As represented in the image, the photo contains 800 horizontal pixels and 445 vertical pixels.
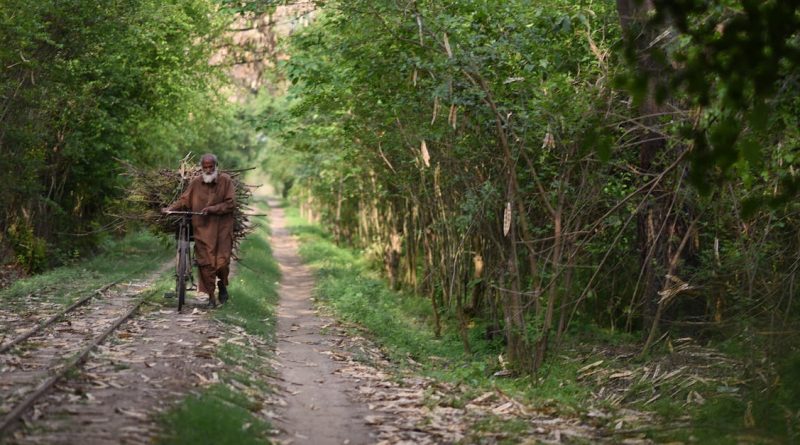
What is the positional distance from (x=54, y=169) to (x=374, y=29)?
→ 14.1 m

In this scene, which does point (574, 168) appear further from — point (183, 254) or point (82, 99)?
point (82, 99)

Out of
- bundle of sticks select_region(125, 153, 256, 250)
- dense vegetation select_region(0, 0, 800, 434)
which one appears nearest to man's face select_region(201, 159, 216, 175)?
bundle of sticks select_region(125, 153, 256, 250)

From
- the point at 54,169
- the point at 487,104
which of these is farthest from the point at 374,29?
the point at 54,169

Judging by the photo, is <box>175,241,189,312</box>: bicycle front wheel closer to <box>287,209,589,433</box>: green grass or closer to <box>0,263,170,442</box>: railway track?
<box>0,263,170,442</box>: railway track

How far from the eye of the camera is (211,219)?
14.8m

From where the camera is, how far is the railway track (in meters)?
8.06

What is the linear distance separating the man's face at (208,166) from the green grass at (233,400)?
6.83 feet

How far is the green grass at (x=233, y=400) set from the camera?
7.56m

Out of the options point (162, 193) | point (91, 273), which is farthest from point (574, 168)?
point (91, 273)

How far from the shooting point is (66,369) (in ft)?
30.2

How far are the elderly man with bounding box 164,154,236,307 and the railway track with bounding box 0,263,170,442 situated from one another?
127 cm

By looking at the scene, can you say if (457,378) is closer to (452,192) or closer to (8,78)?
(452,192)

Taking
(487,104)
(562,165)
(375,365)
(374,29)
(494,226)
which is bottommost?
(375,365)

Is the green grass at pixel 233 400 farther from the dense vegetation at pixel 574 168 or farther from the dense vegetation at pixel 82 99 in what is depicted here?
the dense vegetation at pixel 82 99
